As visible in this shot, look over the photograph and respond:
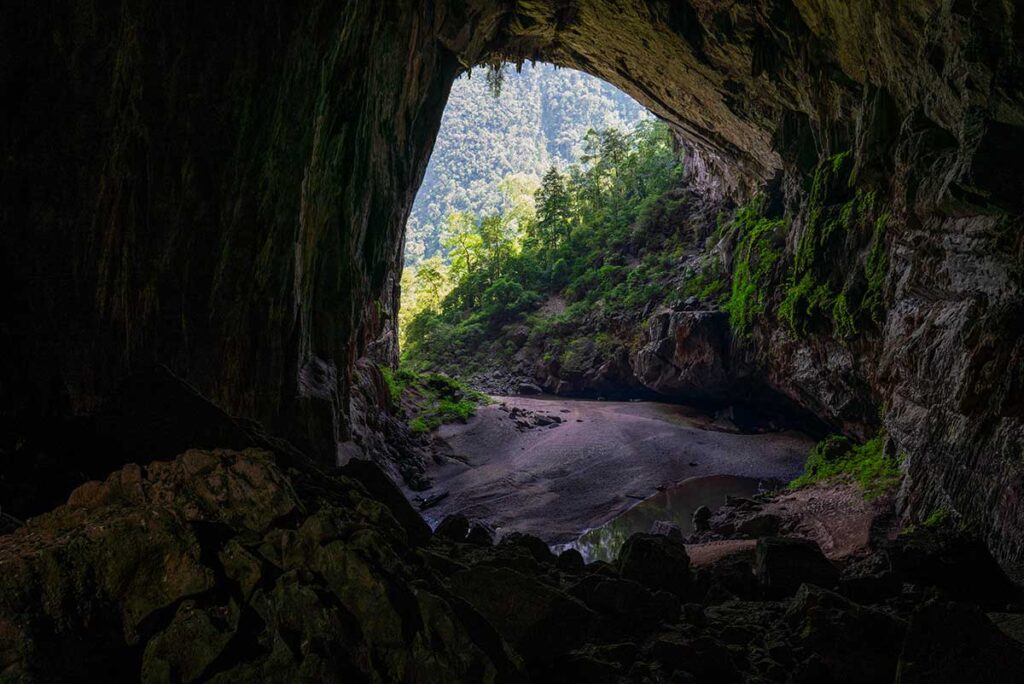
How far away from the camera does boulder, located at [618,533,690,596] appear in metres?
6.89

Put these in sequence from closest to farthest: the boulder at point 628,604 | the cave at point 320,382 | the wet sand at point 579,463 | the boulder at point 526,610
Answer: the cave at point 320,382, the boulder at point 526,610, the boulder at point 628,604, the wet sand at point 579,463

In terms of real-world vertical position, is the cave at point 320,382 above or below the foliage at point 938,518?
above

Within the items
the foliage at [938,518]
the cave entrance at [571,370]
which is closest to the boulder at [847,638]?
the foliage at [938,518]

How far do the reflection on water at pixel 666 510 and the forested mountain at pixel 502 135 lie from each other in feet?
302

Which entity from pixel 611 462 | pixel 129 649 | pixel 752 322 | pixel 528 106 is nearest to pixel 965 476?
pixel 129 649

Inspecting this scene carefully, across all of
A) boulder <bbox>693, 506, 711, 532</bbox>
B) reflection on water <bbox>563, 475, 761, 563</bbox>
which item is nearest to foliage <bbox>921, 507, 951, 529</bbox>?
boulder <bbox>693, 506, 711, 532</bbox>

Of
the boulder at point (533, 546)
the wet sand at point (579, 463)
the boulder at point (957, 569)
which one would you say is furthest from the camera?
the wet sand at point (579, 463)

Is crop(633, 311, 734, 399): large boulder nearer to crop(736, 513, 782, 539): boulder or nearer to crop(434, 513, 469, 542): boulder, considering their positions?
crop(736, 513, 782, 539): boulder

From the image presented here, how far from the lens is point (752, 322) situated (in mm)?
22453

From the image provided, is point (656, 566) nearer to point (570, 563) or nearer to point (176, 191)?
point (570, 563)

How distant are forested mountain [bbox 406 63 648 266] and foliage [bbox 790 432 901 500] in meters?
93.6

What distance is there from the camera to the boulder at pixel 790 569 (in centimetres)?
672

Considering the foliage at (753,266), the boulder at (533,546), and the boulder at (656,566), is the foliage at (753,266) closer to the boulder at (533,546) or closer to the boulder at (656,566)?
the boulder at (533,546)

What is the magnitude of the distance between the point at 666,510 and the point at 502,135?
129 meters
